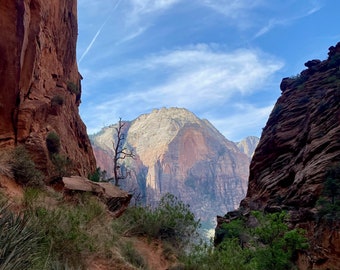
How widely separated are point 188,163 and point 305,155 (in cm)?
12584

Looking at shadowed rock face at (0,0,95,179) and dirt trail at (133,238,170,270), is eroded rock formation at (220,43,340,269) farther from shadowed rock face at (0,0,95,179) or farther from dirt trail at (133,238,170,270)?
shadowed rock face at (0,0,95,179)

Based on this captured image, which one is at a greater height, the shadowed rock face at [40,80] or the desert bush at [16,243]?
the shadowed rock face at [40,80]

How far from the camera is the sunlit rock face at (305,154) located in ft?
59.6

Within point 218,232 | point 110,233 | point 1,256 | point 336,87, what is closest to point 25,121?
point 110,233

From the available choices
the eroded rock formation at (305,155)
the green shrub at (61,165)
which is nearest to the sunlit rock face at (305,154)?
the eroded rock formation at (305,155)

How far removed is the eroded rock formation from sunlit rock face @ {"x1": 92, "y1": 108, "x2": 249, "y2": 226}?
97.7 meters

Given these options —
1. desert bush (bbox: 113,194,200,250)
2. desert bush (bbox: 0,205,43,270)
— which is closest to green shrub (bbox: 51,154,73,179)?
desert bush (bbox: 113,194,200,250)

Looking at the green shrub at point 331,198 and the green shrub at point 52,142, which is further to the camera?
the green shrub at point 52,142

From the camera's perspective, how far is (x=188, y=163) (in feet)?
495

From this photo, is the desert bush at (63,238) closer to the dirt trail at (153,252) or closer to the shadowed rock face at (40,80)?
the dirt trail at (153,252)

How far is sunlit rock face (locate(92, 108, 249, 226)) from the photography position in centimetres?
13850

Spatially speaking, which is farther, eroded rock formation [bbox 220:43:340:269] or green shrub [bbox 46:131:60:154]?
green shrub [bbox 46:131:60:154]

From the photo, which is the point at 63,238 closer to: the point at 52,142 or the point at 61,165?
the point at 61,165

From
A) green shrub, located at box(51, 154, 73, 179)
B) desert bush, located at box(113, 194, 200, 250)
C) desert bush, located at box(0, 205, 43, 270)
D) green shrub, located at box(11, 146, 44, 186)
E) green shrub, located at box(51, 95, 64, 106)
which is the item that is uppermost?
green shrub, located at box(51, 95, 64, 106)
